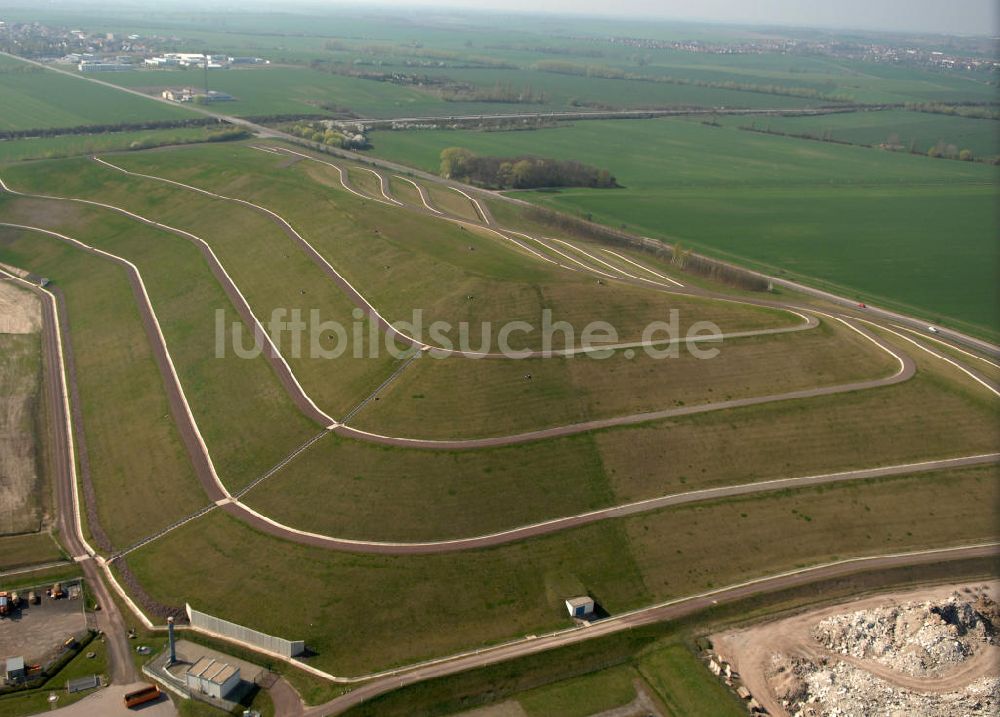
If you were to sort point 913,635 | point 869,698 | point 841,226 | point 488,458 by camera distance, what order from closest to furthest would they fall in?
point 869,698, point 913,635, point 488,458, point 841,226

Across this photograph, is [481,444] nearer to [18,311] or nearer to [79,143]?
[18,311]

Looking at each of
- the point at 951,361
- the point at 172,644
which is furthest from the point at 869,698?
the point at 951,361

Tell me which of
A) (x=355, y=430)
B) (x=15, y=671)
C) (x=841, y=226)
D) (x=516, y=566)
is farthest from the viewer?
(x=841, y=226)

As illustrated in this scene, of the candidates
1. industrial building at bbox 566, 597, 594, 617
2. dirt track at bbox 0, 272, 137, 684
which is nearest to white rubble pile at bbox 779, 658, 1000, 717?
industrial building at bbox 566, 597, 594, 617

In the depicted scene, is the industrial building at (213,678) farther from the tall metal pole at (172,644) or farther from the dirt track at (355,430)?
the dirt track at (355,430)

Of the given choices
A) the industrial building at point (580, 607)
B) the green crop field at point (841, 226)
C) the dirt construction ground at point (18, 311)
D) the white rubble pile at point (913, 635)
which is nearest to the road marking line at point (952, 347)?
the green crop field at point (841, 226)

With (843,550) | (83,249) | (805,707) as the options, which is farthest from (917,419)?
(83,249)

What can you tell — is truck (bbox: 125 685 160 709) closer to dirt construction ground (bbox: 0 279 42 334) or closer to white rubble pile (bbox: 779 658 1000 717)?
white rubble pile (bbox: 779 658 1000 717)

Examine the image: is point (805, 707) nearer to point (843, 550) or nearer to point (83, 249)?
point (843, 550)
